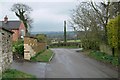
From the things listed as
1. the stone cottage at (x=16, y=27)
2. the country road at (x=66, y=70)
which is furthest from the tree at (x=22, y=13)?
Result: the country road at (x=66, y=70)

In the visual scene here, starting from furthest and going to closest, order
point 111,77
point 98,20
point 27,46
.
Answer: point 98,20 < point 27,46 < point 111,77

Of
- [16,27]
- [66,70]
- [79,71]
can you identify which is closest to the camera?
[79,71]

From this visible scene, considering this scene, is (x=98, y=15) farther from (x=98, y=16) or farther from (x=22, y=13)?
(x=22, y=13)

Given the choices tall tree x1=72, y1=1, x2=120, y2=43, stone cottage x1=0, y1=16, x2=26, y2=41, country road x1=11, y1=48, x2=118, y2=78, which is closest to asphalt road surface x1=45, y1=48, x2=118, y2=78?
country road x1=11, y1=48, x2=118, y2=78

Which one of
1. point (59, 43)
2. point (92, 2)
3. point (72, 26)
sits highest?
point (92, 2)

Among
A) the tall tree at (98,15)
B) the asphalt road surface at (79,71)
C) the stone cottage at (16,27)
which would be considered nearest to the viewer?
the asphalt road surface at (79,71)

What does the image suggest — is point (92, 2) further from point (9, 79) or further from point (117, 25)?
point (9, 79)

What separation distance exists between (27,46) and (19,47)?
100 cm

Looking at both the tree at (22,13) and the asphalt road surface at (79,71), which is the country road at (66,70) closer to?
the asphalt road surface at (79,71)

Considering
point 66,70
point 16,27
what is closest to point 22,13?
point 16,27

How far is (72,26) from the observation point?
46.2 m

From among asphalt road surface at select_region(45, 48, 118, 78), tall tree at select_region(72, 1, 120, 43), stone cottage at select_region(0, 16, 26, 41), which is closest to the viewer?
asphalt road surface at select_region(45, 48, 118, 78)

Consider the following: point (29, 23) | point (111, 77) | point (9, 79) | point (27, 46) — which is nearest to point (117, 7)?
point (27, 46)

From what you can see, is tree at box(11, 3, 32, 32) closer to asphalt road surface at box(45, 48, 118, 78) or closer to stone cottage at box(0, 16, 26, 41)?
stone cottage at box(0, 16, 26, 41)
